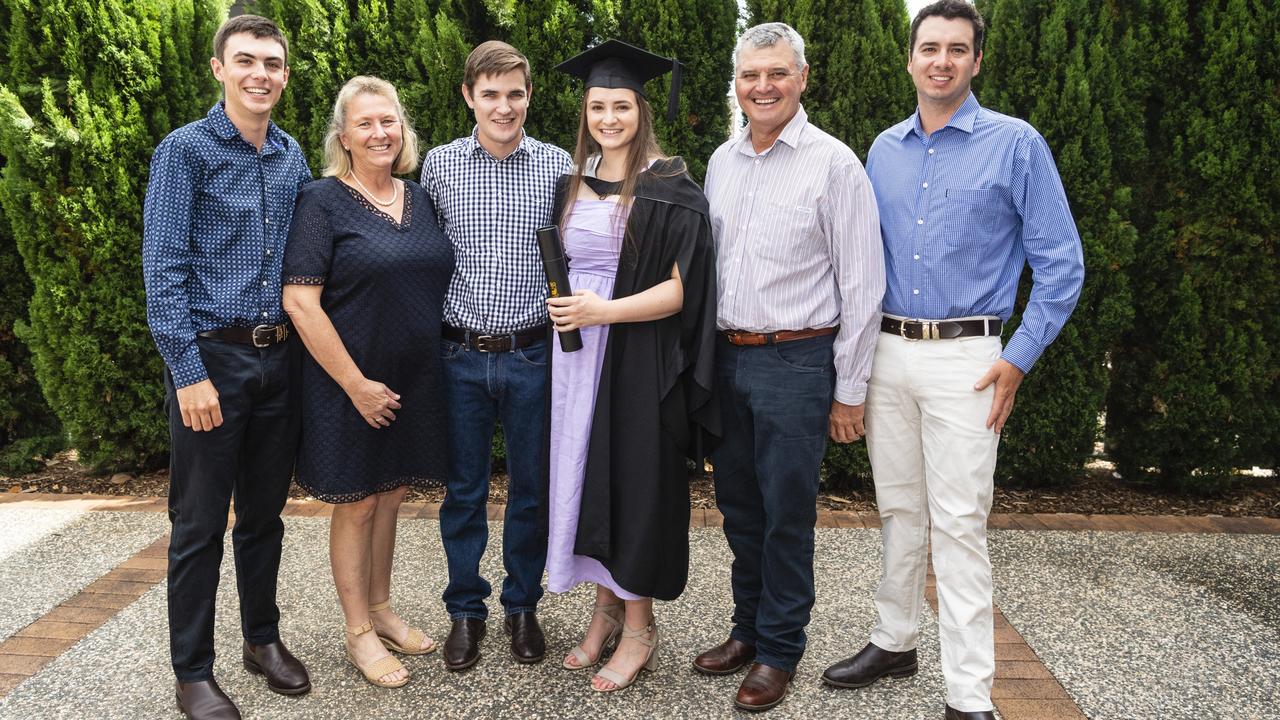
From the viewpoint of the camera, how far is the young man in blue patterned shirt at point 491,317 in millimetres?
3121

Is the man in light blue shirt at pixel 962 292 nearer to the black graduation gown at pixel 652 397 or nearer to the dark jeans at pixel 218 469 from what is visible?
the black graduation gown at pixel 652 397

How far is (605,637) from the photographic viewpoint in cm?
325

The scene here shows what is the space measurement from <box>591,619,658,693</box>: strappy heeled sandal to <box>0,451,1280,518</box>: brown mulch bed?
1.71m

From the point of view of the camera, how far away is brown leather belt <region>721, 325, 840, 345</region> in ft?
9.46

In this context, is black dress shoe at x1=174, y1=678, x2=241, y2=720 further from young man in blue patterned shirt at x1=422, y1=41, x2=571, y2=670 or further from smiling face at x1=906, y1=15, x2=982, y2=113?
smiling face at x1=906, y1=15, x2=982, y2=113

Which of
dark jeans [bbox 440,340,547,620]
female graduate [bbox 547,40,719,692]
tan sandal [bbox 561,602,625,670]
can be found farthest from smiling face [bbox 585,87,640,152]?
tan sandal [bbox 561,602,625,670]

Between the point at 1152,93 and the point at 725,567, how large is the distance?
11.4 feet

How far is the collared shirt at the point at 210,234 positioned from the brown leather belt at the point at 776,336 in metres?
1.55

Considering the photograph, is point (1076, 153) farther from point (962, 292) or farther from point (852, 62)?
point (962, 292)

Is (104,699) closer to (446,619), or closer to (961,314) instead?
(446,619)

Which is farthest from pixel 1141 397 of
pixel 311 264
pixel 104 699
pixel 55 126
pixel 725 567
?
pixel 55 126

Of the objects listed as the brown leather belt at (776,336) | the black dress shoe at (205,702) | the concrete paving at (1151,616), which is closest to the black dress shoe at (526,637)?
the black dress shoe at (205,702)

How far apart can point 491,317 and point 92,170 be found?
122 inches

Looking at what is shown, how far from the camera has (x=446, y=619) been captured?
11.6 ft
